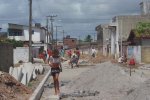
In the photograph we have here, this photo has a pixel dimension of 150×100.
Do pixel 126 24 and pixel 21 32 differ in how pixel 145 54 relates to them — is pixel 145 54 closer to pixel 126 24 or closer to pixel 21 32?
pixel 126 24

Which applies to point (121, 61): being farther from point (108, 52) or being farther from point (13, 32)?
point (13, 32)

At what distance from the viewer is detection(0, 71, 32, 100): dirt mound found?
15684mm

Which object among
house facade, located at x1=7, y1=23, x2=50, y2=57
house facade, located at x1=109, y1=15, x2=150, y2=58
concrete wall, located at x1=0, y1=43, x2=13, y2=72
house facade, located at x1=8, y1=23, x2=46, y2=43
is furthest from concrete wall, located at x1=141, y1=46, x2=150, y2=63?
Result: house facade, located at x1=8, y1=23, x2=46, y2=43

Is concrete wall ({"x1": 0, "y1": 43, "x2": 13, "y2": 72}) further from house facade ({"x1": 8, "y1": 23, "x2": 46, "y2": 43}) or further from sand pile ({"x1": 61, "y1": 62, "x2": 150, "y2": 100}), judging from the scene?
house facade ({"x1": 8, "y1": 23, "x2": 46, "y2": 43})

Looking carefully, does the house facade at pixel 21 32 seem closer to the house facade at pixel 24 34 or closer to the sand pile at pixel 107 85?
the house facade at pixel 24 34

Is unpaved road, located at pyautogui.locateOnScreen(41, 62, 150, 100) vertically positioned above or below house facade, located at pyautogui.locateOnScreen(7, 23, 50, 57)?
below

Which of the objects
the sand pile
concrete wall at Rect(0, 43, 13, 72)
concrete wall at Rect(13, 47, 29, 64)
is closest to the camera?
the sand pile

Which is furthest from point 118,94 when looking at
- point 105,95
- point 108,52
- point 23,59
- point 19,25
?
point 19,25

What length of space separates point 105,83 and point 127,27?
52811 mm

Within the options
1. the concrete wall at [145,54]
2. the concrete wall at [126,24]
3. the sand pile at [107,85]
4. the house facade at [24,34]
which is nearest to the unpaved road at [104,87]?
the sand pile at [107,85]

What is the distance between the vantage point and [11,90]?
1691cm

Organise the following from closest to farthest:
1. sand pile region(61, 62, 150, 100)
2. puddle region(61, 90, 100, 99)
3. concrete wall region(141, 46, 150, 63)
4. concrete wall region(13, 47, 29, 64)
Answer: sand pile region(61, 62, 150, 100)
puddle region(61, 90, 100, 99)
concrete wall region(141, 46, 150, 63)
concrete wall region(13, 47, 29, 64)

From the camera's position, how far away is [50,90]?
21.1 m

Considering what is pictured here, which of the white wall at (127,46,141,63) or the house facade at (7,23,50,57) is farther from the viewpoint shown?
the house facade at (7,23,50,57)
